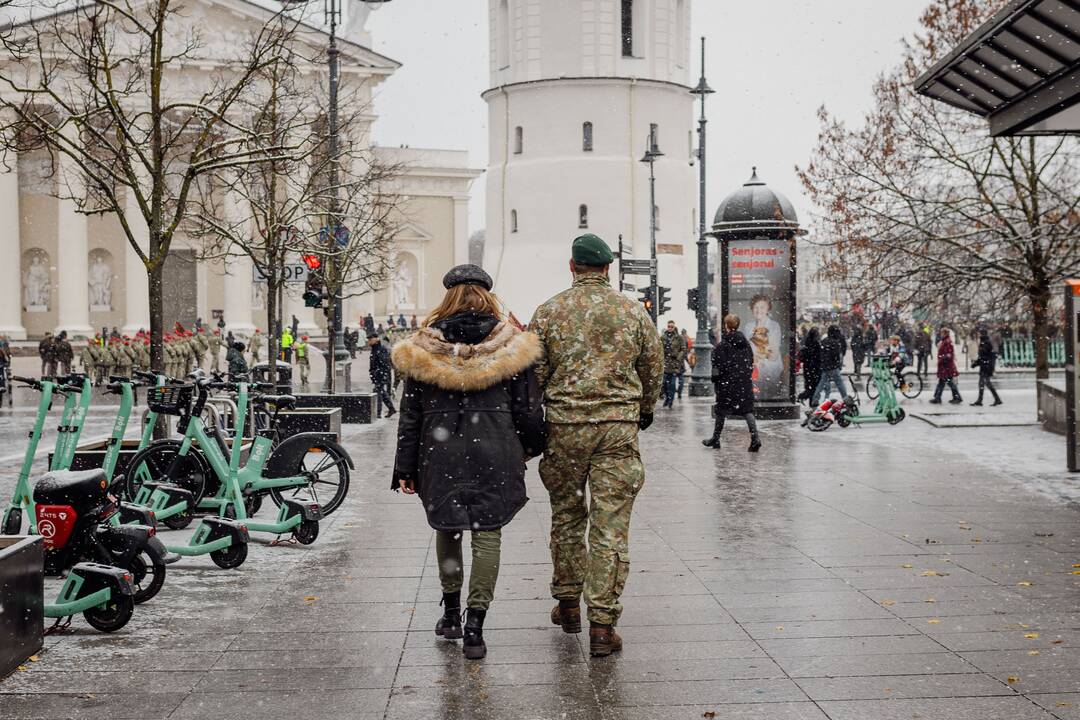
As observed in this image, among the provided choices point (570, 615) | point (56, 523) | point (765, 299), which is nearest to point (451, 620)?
point (570, 615)

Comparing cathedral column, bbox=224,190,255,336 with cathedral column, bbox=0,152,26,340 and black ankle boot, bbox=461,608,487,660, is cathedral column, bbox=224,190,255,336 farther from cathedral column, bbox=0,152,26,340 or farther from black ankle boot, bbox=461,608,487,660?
black ankle boot, bbox=461,608,487,660

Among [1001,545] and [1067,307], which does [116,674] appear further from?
[1067,307]

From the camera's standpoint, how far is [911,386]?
3106 centimetres

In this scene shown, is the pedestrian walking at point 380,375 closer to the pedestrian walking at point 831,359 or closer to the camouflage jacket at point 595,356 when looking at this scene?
the pedestrian walking at point 831,359

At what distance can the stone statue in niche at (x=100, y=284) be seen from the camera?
203 feet

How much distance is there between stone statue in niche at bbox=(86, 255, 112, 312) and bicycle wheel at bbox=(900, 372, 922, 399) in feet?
140

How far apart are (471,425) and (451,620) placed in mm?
1061

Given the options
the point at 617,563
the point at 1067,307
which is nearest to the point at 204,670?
the point at 617,563

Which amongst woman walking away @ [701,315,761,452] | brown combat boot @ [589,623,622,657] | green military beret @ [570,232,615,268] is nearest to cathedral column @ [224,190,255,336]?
woman walking away @ [701,315,761,452]

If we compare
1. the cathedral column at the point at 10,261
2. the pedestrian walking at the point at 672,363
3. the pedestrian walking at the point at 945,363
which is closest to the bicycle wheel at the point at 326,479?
the pedestrian walking at the point at 672,363

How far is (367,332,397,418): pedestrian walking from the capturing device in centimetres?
2593

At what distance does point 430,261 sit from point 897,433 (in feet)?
193

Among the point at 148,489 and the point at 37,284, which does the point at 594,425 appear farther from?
the point at 37,284

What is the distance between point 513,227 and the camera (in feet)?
223
